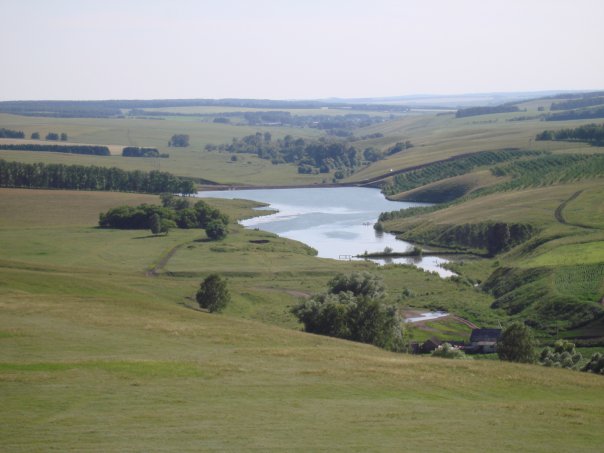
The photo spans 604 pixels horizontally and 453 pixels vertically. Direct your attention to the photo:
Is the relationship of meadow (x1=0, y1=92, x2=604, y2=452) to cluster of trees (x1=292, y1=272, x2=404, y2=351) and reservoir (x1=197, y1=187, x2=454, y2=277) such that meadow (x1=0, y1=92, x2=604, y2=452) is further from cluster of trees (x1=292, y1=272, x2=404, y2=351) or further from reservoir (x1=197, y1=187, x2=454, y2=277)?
reservoir (x1=197, y1=187, x2=454, y2=277)

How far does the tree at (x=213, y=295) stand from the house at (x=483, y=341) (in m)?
14.4

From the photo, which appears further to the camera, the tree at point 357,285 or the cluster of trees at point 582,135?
the cluster of trees at point 582,135

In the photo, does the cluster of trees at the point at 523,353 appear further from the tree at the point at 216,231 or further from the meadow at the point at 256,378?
the tree at the point at 216,231

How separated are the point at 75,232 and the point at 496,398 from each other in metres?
75.3

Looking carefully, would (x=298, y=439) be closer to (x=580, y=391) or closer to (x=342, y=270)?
(x=580, y=391)

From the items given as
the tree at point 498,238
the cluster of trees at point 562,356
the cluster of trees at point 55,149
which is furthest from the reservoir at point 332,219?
the cluster of trees at point 55,149

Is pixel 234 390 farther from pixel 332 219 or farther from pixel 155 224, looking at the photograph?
pixel 332 219

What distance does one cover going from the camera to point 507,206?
10562cm

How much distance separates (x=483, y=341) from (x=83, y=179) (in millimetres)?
96142

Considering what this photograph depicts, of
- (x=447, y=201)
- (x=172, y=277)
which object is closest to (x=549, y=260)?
(x=172, y=277)

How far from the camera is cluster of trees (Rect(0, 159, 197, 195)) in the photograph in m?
130

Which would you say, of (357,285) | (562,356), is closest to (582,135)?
(357,285)

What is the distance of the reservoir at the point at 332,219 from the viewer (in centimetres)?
9488

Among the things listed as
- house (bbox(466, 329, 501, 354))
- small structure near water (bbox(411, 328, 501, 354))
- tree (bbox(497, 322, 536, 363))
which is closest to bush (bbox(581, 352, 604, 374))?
tree (bbox(497, 322, 536, 363))
